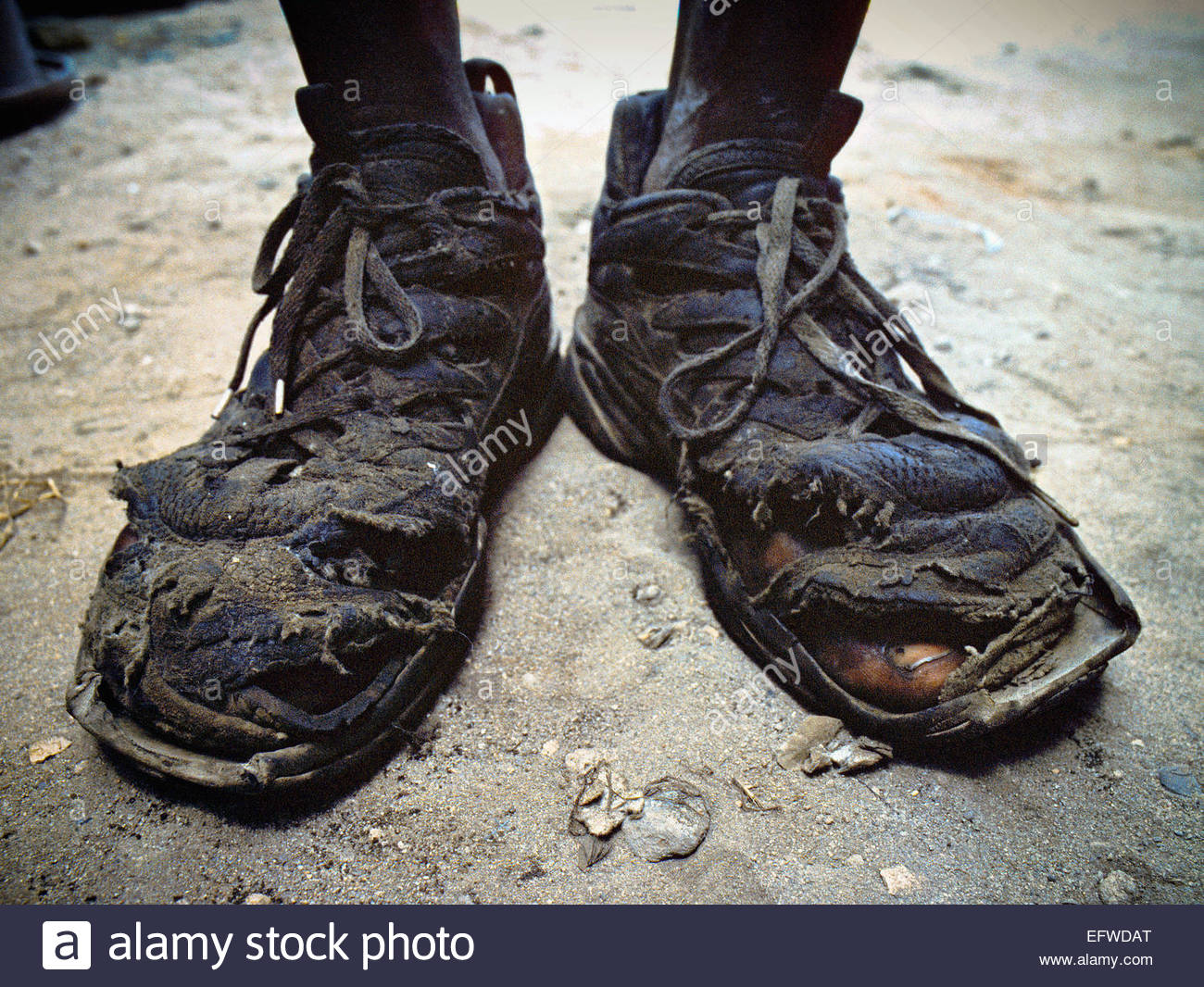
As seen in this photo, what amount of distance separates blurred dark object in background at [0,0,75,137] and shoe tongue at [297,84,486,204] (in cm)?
261

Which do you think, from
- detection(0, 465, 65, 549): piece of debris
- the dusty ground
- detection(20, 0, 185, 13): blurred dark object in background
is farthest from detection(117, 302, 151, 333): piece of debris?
detection(20, 0, 185, 13): blurred dark object in background

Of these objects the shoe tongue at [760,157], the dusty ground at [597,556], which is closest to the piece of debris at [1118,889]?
the dusty ground at [597,556]

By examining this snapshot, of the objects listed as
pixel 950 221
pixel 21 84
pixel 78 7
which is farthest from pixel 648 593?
pixel 78 7

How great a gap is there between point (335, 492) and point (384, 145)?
0.52 metres

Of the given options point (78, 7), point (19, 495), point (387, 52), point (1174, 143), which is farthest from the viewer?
point (78, 7)

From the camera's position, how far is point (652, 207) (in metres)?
1.19

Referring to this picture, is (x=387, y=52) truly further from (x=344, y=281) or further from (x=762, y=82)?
(x=762, y=82)

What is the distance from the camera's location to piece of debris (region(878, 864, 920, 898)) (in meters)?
0.85

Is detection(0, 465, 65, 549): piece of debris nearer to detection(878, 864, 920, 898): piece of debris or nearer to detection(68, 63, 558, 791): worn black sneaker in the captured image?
detection(68, 63, 558, 791): worn black sneaker

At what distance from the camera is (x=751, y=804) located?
3.08 feet

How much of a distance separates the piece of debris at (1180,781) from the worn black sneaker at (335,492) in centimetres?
90

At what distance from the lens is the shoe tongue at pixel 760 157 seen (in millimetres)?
1162
